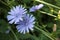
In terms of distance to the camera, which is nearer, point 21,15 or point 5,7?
point 21,15

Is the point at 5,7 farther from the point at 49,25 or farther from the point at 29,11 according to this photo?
the point at 49,25

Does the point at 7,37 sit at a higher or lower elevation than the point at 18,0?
lower

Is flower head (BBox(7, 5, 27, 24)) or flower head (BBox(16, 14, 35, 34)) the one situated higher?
flower head (BBox(7, 5, 27, 24))

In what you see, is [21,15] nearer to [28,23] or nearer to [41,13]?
[28,23]

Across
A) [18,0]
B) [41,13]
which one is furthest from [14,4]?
[41,13]

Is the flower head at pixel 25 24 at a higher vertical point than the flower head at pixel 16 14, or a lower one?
lower

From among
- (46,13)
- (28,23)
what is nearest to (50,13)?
(46,13)
